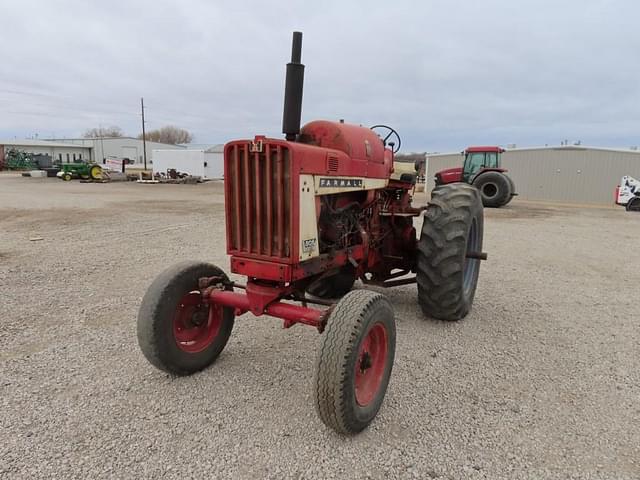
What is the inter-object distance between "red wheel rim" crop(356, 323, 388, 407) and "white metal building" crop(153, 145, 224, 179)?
36.4 m

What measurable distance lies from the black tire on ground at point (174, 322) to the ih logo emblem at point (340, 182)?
110cm

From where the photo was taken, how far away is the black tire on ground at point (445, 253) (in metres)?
3.90

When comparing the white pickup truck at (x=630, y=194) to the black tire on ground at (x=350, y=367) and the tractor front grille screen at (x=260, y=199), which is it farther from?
the tractor front grille screen at (x=260, y=199)

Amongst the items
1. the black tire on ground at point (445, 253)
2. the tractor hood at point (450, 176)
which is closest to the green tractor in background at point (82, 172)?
the tractor hood at point (450, 176)

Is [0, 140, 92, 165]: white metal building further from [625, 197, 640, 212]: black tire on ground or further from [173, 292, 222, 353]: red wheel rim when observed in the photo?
[173, 292, 222, 353]: red wheel rim

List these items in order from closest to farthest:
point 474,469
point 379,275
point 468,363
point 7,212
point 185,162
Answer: point 474,469 → point 468,363 → point 379,275 → point 7,212 → point 185,162

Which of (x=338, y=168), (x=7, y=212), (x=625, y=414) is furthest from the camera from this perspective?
(x=7, y=212)

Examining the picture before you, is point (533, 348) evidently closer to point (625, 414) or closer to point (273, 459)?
point (625, 414)

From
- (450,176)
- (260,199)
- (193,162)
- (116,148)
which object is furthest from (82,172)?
(116,148)

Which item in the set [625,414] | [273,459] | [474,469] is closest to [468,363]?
[625,414]

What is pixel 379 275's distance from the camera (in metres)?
4.78

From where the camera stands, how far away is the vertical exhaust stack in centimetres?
306

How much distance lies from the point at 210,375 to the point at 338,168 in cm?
181

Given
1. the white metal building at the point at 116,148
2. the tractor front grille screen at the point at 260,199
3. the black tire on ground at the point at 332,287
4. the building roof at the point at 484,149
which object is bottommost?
the black tire on ground at the point at 332,287
